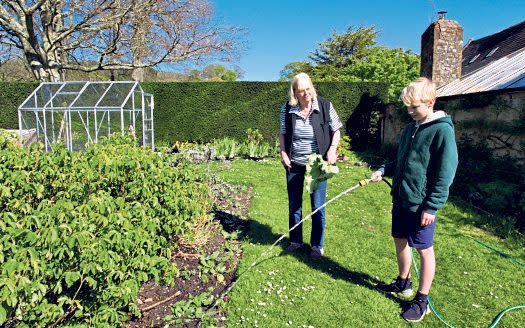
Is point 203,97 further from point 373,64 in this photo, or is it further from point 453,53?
point 373,64

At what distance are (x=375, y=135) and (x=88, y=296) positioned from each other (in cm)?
1144

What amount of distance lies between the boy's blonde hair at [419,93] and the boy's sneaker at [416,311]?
1526 mm

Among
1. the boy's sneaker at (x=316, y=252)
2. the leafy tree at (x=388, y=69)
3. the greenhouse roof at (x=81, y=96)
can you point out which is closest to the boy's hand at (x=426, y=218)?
the boy's sneaker at (x=316, y=252)

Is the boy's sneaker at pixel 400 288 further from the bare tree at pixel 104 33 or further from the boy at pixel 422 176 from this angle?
the bare tree at pixel 104 33

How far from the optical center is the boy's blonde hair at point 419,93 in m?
2.52

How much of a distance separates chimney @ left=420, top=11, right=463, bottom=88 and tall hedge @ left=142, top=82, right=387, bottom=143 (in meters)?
2.92

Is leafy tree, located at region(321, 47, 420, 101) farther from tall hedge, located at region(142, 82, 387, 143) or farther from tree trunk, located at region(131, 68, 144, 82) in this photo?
tree trunk, located at region(131, 68, 144, 82)

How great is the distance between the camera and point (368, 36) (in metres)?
26.1

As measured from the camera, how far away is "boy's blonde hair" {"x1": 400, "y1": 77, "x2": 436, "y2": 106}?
252cm

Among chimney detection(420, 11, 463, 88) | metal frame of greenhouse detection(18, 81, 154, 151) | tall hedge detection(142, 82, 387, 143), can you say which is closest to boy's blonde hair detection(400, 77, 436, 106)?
metal frame of greenhouse detection(18, 81, 154, 151)

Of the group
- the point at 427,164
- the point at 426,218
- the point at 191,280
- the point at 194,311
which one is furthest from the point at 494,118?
the point at 194,311

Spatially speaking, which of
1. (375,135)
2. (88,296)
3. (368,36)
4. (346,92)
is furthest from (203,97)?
(368,36)

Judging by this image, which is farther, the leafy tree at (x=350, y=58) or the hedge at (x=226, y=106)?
the leafy tree at (x=350, y=58)

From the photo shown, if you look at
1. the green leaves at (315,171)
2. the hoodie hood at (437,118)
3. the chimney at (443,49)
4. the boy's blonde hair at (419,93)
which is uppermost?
the chimney at (443,49)
